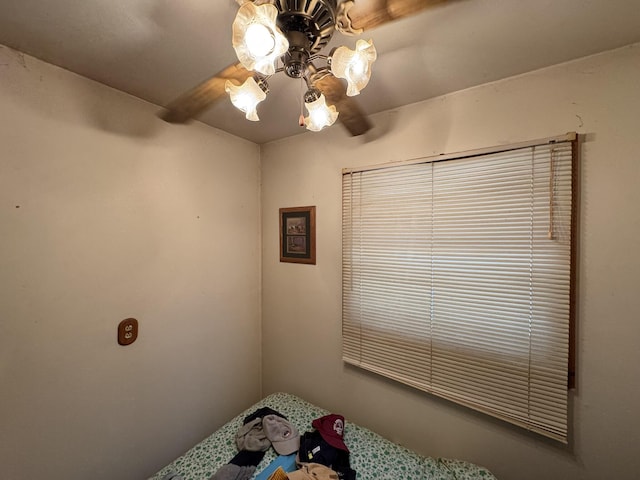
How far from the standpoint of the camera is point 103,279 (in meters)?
1.26

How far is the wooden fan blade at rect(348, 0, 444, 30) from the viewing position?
0.65 m

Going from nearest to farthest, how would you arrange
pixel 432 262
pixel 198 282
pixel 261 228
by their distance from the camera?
pixel 432 262 < pixel 198 282 < pixel 261 228

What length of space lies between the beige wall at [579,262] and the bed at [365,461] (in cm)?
14

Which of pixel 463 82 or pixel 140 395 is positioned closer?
pixel 463 82

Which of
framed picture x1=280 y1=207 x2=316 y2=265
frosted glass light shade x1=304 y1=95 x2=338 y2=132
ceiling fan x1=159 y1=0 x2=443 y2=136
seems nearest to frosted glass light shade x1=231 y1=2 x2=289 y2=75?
ceiling fan x1=159 y1=0 x2=443 y2=136

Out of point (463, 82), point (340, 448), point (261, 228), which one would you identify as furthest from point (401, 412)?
point (463, 82)

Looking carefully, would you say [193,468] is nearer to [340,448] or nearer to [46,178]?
[340,448]

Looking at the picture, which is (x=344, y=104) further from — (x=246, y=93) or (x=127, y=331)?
(x=127, y=331)

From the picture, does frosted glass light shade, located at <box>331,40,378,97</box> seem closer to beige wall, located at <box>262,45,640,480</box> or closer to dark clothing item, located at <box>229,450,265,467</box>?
beige wall, located at <box>262,45,640,480</box>

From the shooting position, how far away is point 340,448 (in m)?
1.30

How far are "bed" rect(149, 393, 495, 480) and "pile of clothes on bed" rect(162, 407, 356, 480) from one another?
0.04 m

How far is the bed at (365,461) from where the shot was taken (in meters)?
1.19

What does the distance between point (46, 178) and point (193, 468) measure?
5.09 ft

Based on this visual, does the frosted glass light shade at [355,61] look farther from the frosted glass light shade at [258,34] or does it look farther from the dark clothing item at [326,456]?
the dark clothing item at [326,456]
